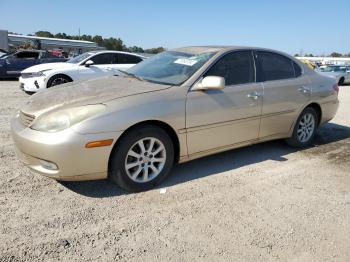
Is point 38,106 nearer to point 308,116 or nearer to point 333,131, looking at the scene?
point 308,116

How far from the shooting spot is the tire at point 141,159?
11.6 feet

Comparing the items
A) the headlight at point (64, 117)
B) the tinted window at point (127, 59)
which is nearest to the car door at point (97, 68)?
the tinted window at point (127, 59)

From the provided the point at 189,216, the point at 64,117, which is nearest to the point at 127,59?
the point at 64,117

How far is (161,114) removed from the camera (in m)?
3.71

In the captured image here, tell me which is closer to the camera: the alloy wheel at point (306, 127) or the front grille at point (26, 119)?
the front grille at point (26, 119)

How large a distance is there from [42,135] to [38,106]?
550 mm

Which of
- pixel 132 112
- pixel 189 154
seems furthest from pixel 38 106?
pixel 189 154

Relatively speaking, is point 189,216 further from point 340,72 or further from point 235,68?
point 340,72

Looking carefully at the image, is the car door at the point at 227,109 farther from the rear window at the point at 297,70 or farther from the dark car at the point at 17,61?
the dark car at the point at 17,61

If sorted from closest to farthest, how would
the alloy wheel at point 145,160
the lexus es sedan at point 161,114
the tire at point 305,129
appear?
the lexus es sedan at point 161,114, the alloy wheel at point 145,160, the tire at point 305,129

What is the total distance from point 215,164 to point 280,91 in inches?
55.8

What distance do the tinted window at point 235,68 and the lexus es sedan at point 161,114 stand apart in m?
0.01

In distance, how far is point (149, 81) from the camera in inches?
167

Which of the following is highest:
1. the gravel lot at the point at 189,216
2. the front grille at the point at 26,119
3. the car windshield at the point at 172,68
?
the car windshield at the point at 172,68
